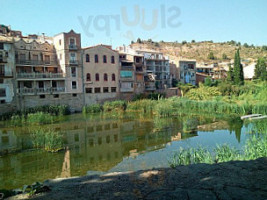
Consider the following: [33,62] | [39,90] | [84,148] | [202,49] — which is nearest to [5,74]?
[33,62]

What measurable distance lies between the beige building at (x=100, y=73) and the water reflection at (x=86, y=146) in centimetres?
1033

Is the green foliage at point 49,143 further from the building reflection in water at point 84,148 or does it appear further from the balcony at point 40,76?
the balcony at point 40,76

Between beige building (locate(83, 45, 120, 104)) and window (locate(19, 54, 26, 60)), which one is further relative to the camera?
beige building (locate(83, 45, 120, 104))

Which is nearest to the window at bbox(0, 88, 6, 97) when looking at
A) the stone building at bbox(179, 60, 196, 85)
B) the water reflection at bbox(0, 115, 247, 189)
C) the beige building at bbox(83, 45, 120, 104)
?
the water reflection at bbox(0, 115, 247, 189)

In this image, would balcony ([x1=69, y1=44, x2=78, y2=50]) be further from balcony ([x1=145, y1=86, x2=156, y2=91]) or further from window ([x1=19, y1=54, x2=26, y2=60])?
balcony ([x1=145, y1=86, x2=156, y2=91])

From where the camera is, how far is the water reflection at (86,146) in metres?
9.83

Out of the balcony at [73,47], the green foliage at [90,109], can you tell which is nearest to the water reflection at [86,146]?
the green foliage at [90,109]

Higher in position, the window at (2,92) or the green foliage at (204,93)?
the window at (2,92)

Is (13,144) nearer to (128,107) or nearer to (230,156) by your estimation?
(230,156)

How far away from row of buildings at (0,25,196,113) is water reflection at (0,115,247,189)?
829cm

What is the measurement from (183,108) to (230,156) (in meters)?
21.6

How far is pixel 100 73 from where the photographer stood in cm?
3288

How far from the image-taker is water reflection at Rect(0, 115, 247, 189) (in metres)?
9.83

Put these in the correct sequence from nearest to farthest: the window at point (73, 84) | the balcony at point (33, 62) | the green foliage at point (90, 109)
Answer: the balcony at point (33, 62) < the green foliage at point (90, 109) < the window at point (73, 84)
